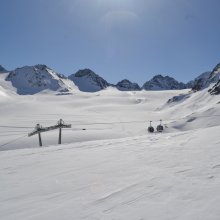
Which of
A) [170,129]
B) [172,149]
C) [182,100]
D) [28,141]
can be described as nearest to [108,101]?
[182,100]

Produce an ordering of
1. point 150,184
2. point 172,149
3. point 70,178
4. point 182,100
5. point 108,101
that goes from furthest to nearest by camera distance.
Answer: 1. point 108,101
2. point 182,100
3. point 172,149
4. point 70,178
5. point 150,184

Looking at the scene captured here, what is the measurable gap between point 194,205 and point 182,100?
455 ft

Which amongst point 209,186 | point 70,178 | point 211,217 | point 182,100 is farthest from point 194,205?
point 182,100

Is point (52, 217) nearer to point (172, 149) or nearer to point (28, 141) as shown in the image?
point (172, 149)

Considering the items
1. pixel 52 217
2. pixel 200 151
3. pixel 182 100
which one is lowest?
pixel 52 217

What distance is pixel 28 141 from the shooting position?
4534 cm

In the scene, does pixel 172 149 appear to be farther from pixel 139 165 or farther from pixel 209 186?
pixel 209 186

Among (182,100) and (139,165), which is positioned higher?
(182,100)

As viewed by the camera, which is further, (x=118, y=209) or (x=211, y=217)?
(x=118, y=209)

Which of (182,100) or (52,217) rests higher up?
(182,100)

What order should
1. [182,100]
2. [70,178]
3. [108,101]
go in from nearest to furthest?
1. [70,178]
2. [182,100]
3. [108,101]

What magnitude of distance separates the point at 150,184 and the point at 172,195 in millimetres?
1084

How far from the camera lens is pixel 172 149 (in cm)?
1260

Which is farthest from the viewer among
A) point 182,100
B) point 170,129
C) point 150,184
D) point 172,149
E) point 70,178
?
point 182,100
